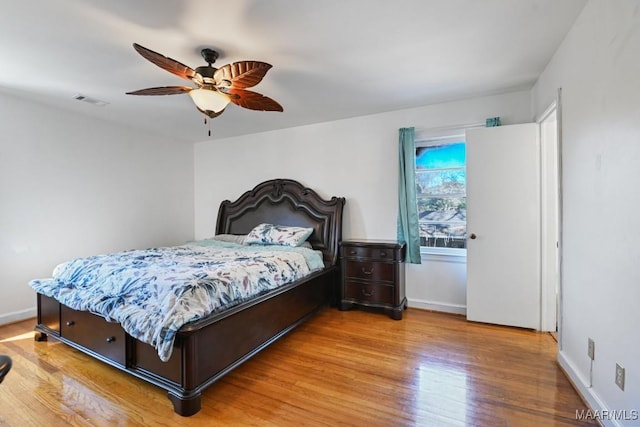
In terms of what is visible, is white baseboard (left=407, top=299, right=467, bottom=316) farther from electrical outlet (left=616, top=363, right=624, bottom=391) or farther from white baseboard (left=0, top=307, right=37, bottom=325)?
white baseboard (left=0, top=307, right=37, bottom=325)

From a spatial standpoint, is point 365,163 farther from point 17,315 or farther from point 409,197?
point 17,315

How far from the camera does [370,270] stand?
349 centimetres

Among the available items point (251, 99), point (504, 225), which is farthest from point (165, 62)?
point (504, 225)

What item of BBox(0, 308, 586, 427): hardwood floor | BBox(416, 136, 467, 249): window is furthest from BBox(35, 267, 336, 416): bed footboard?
BBox(416, 136, 467, 249): window

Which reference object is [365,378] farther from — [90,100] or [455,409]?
[90,100]

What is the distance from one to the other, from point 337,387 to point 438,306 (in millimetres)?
2017

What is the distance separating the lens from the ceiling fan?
6.63ft

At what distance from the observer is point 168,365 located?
187 cm

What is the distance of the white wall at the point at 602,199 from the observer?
141 centimetres

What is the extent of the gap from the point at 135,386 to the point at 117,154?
3326mm

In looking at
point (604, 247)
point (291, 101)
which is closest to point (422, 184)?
point (291, 101)

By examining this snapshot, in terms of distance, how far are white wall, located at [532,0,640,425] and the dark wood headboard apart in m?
2.35

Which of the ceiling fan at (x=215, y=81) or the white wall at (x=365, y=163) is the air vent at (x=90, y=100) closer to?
the ceiling fan at (x=215, y=81)

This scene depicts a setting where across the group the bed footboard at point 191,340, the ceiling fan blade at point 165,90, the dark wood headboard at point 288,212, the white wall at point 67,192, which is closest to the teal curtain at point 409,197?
the dark wood headboard at point 288,212
